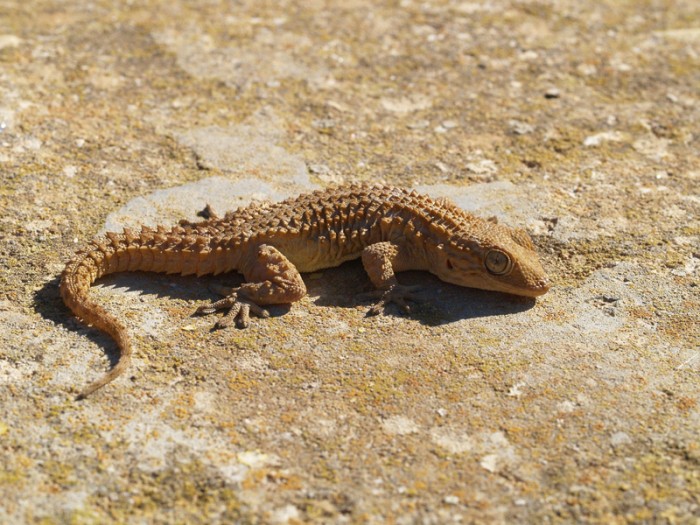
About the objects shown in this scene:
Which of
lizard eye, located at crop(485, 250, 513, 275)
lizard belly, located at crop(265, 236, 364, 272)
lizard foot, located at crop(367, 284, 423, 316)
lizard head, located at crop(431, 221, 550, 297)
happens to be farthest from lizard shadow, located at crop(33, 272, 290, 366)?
lizard eye, located at crop(485, 250, 513, 275)

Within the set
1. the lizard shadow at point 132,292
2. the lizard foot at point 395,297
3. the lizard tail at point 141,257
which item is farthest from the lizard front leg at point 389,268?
the lizard tail at point 141,257

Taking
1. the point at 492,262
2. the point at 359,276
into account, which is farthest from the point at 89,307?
the point at 492,262

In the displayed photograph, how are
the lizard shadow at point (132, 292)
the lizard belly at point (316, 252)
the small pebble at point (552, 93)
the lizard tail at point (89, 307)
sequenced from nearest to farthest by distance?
the lizard tail at point (89, 307) < the lizard shadow at point (132, 292) < the lizard belly at point (316, 252) < the small pebble at point (552, 93)

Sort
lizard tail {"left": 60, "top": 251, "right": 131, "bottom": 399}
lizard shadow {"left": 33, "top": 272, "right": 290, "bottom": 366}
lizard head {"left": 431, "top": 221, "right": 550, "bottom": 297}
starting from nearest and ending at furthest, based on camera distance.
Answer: lizard tail {"left": 60, "top": 251, "right": 131, "bottom": 399}, lizard shadow {"left": 33, "top": 272, "right": 290, "bottom": 366}, lizard head {"left": 431, "top": 221, "right": 550, "bottom": 297}

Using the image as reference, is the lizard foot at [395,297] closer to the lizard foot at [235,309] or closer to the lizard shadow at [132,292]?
the lizard shadow at [132,292]

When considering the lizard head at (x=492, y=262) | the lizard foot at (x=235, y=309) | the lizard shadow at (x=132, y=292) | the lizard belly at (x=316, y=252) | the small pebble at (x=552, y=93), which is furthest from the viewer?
the small pebble at (x=552, y=93)

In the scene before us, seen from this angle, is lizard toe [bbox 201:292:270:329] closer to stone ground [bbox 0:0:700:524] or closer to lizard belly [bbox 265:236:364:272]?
stone ground [bbox 0:0:700:524]

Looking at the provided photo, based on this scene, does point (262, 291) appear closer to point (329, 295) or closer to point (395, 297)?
point (329, 295)

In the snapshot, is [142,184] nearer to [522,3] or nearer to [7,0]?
[7,0]
